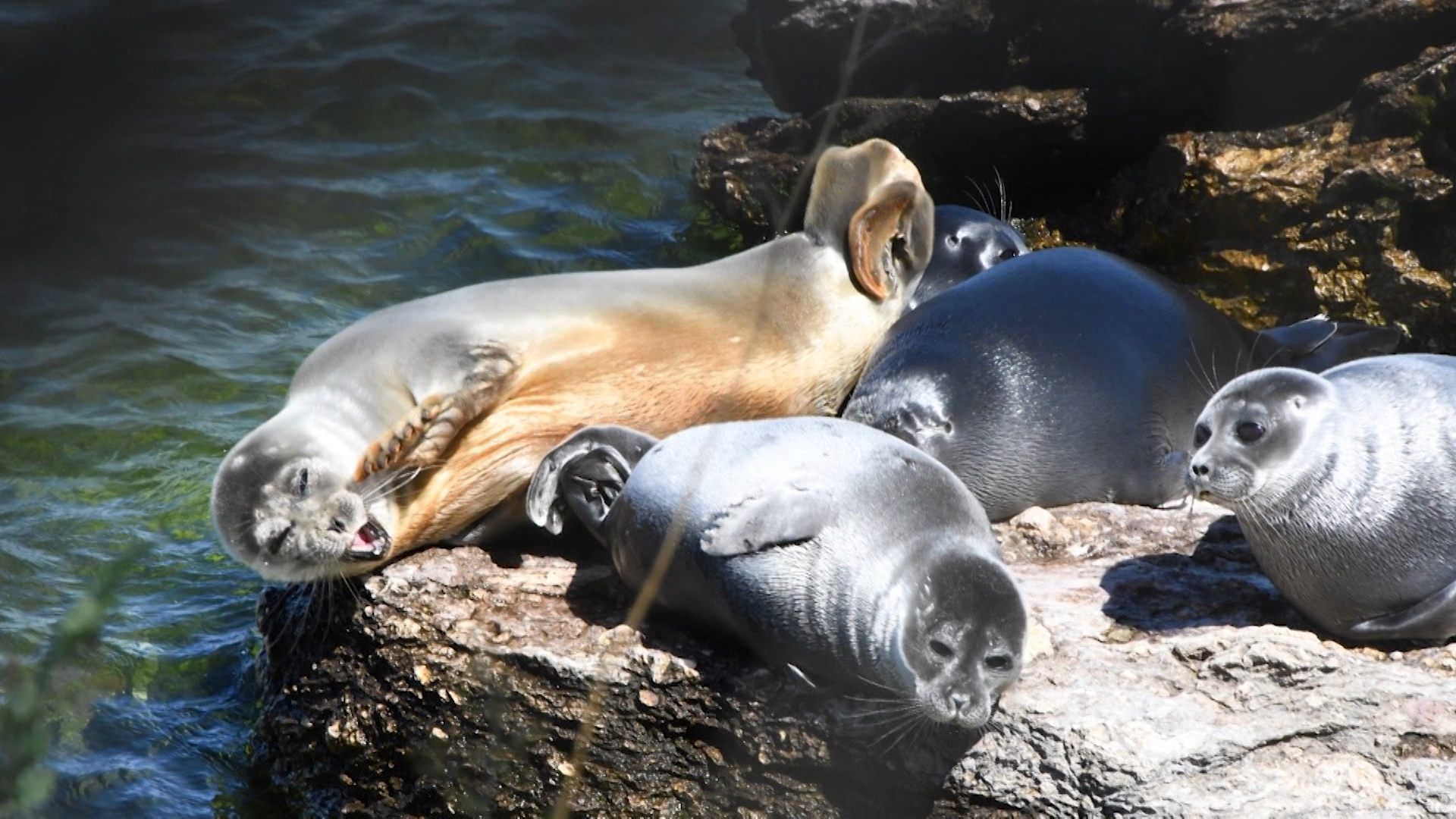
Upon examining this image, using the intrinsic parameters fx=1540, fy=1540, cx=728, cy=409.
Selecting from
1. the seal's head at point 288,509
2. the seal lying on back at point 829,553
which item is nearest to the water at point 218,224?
the seal's head at point 288,509

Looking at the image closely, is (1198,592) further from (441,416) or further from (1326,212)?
(1326,212)

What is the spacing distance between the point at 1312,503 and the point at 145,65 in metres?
7.14

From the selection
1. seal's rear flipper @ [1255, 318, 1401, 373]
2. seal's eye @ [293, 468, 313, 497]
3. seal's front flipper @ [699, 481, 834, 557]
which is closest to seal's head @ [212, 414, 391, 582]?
seal's eye @ [293, 468, 313, 497]

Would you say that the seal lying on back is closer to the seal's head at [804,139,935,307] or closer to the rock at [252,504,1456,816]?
the rock at [252,504,1456,816]

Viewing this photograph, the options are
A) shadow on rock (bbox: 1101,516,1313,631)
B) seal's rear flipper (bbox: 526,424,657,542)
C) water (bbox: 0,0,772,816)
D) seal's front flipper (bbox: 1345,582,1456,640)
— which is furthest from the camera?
water (bbox: 0,0,772,816)

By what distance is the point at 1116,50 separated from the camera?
679 centimetres

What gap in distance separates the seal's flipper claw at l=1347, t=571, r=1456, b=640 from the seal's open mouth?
8.18 ft

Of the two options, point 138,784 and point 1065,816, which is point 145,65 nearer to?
point 138,784

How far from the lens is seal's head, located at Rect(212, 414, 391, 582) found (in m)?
4.04

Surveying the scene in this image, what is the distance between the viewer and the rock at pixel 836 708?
11.1ft

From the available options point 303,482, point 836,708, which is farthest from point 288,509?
point 836,708

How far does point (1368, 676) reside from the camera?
3520 mm

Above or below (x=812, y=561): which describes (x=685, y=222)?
below

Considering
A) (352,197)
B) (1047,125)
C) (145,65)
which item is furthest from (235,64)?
(1047,125)
